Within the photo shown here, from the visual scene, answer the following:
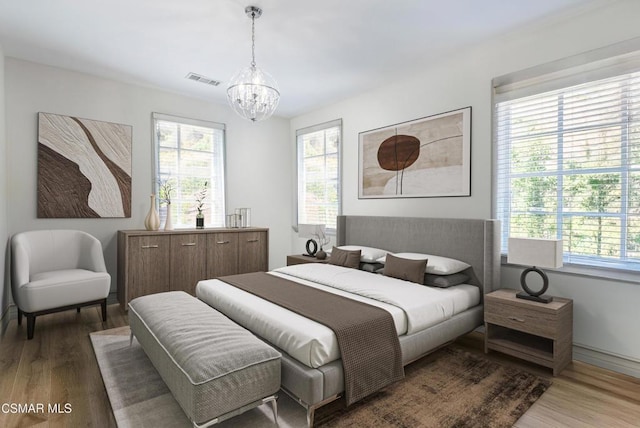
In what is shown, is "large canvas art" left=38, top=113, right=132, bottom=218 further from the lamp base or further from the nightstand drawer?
the lamp base

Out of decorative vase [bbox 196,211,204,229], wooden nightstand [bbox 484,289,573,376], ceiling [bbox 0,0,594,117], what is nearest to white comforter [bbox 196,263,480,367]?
wooden nightstand [bbox 484,289,573,376]

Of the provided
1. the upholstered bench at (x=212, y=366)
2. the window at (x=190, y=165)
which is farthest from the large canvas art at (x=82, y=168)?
the upholstered bench at (x=212, y=366)

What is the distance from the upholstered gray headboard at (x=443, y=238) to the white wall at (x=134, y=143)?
69.7 inches

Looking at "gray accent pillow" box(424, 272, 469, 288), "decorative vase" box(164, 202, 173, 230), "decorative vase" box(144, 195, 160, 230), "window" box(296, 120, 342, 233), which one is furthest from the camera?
"window" box(296, 120, 342, 233)

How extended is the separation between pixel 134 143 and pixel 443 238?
391 cm

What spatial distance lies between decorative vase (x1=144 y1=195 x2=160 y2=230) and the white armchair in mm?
562

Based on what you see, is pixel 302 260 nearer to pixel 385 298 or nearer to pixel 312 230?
pixel 312 230

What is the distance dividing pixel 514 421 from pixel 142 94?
501 cm

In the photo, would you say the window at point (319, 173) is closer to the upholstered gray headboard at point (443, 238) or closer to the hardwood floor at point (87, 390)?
the upholstered gray headboard at point (443, 238)

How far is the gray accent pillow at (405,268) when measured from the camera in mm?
3102

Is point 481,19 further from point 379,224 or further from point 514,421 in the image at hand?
point 514,421

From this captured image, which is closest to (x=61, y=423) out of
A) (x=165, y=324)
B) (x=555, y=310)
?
(x=165, y=324)

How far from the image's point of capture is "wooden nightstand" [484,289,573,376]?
8.02 ft

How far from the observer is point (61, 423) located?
1875 millimetres
